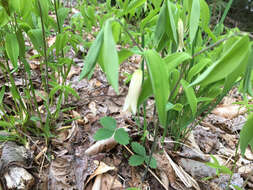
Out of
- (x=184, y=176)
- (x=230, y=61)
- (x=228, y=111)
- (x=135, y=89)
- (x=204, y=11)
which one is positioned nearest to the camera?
(x=230, y=61)

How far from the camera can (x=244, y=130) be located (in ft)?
2.16

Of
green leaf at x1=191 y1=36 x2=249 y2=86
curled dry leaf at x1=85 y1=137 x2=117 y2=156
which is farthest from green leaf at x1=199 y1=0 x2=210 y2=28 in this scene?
curled dry leaf at x1=85 y1=137 x2=117 y2=156

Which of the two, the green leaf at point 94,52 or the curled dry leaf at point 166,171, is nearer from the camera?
the green leaf at point 94,52

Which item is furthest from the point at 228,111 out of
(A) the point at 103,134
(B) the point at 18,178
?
(B) the point at 18,178

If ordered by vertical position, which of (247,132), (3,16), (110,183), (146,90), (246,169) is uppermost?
(3,16)

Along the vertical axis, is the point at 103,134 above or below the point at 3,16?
below

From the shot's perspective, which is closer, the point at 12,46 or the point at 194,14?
the point at 194,14

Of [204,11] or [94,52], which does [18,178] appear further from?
[204,11]

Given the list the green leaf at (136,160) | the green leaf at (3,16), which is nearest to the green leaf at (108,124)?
the green leaf at (136,160)

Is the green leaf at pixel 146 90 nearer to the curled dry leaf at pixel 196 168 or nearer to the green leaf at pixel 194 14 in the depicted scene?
the green leaf at pixel 194 14

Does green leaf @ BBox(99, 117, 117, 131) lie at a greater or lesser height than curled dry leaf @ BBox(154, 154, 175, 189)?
greater

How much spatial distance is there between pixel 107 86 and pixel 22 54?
0.81m

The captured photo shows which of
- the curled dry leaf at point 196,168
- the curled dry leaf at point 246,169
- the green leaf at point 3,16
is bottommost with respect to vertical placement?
the curled dry leaf at point 246,169

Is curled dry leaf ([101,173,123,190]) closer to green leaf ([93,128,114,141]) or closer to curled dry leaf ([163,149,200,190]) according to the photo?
green leaf ([93,128,114,141])
